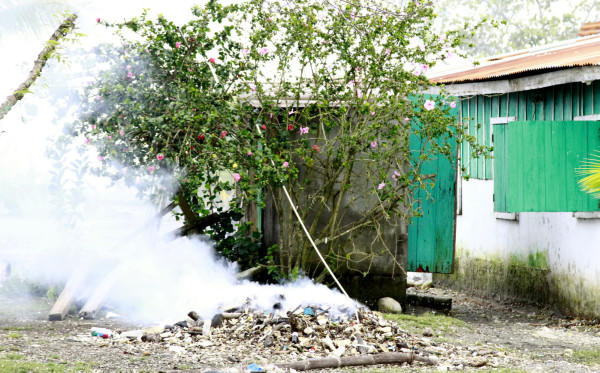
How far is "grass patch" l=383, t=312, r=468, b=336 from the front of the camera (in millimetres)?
8672

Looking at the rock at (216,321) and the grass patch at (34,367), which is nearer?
the grass patch at (34,367)

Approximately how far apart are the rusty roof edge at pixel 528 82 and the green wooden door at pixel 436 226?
1.18 meters

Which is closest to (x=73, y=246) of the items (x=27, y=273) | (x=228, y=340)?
(x=27, y=273)

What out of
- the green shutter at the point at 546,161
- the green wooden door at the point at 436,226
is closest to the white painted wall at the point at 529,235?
the green shutter at the point at 546,161

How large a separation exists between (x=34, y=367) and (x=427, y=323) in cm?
476

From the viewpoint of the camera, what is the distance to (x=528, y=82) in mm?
10273

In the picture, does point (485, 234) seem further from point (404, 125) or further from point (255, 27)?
point (255, 27)

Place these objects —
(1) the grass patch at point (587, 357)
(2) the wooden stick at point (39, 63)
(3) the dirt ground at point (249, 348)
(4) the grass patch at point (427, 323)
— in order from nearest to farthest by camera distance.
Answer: (3) the dirt ground at point (249, 348), (2) the wooden stick at point (39, 63), (1) the grass patch at point (587, 357), (4) the grass patch at point (427, 323)

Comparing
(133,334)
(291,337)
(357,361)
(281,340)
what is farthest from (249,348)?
(133,334)

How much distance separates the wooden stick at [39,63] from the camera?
6707 mm

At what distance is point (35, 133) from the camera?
33.1 ft

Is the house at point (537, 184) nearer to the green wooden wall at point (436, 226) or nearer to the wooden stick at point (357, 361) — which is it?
the green wooden wall at point (436, 226)

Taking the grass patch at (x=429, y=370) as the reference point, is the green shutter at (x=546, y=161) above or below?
above

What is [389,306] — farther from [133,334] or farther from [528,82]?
[133,334]
